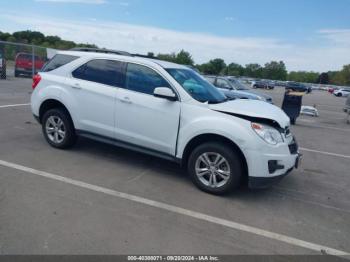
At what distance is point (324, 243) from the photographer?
3773 mm

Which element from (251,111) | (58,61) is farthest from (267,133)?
(58,61)

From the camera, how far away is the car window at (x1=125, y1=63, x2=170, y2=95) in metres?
5.20

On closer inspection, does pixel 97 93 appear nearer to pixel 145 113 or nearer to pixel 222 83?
pixel 145 113

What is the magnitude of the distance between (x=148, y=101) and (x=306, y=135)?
7.05 metres

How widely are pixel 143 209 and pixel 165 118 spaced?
1449 mm

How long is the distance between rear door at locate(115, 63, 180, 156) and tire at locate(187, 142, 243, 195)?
42 cm

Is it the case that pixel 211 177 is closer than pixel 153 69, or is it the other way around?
pixel 211 177

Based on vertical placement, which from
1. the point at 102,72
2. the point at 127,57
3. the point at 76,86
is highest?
the point at 127,57

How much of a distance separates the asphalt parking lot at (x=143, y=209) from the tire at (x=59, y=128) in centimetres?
19

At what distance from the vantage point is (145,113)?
5.17m

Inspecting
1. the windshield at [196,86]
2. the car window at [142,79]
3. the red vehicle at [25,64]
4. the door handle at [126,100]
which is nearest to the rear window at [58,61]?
the car window at [142,79]

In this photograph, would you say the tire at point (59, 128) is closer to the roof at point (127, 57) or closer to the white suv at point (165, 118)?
the white suv at point (165, 118)

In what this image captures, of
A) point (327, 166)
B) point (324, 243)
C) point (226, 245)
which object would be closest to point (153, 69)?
point (226, 245)

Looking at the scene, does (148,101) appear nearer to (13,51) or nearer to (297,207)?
(297,207)
